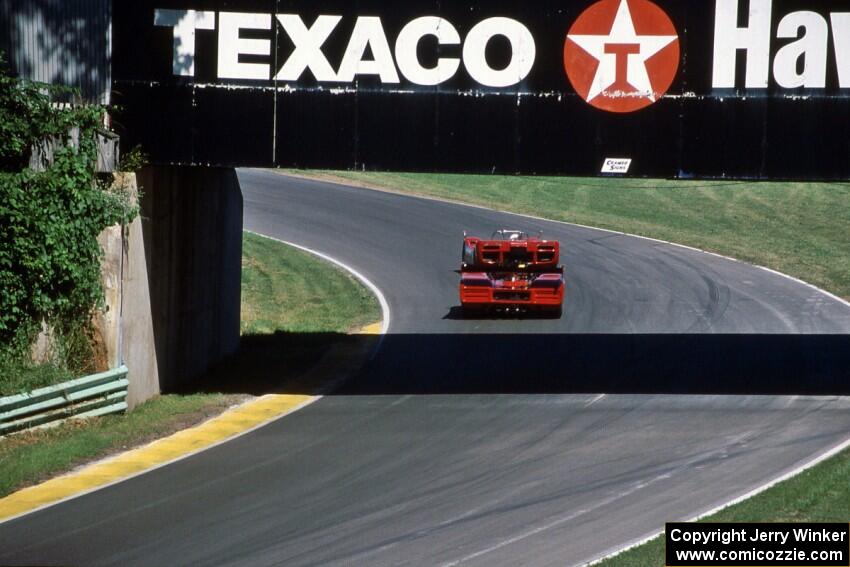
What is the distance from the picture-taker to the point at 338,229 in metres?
42.0

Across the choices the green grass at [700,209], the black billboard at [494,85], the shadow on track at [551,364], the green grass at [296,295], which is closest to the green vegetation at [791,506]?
the black billboard at [494,85]

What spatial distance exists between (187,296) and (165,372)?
5.62 feet

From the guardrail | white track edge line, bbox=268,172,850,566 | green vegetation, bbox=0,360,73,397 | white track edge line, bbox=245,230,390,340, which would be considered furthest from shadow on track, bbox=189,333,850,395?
white track edge line, bbox=268,172,850,566

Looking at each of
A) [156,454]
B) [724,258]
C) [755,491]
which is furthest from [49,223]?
[724,258]

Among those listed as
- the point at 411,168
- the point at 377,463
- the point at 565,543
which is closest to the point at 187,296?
the point at 411,168

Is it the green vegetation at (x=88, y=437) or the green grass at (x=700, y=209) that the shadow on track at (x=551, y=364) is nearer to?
the green vegetation at (x=88, y=437)

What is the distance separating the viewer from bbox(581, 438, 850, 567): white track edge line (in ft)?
36.9

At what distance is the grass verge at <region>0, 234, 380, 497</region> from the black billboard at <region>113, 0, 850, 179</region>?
4267 mm

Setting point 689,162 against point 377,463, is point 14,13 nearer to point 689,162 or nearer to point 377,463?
point 377,463

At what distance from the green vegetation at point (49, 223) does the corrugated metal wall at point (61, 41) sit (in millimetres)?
430

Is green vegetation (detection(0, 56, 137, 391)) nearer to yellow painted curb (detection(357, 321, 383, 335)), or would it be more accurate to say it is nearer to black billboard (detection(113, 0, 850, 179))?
black billboard (detection(113, 0, 850, 179))

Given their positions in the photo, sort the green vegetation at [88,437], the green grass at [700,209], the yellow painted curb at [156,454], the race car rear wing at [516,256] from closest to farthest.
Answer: the yellow painted curb at [156,454] → the green vegetation at [88,437] → the race car rear wing at [516,256] → the green grass at [700,209]

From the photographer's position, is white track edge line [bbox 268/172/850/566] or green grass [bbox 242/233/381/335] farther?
green grass [bbox 242/233/381/335]

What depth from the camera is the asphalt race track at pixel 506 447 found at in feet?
38.3
